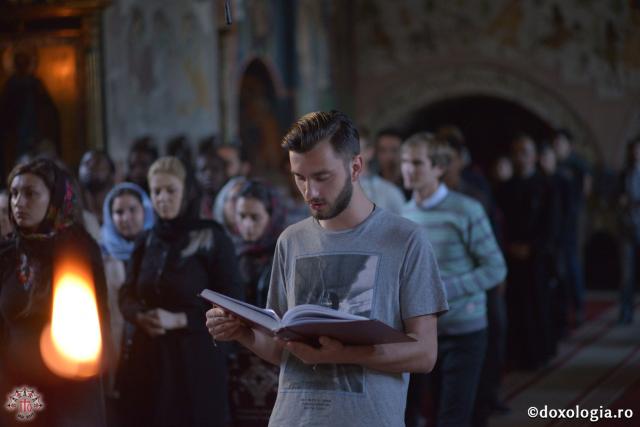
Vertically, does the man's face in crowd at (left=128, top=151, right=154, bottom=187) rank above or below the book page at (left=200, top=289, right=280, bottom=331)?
above

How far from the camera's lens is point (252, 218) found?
559 centimetres

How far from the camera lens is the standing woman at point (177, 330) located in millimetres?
5016

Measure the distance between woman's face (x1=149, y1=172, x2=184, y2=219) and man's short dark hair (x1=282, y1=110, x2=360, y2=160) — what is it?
2240 mm

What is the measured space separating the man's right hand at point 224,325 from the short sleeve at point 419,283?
49 centimetres

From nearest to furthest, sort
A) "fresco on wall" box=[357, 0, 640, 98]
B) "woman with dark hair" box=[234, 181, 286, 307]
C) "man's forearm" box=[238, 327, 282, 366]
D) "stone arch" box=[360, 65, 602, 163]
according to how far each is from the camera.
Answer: "man's forearm" box=[238, 327, 282, 366] < "woman with dark hair" box=[234, 181, 286, 307] < "fresco on wall" box=[357, 0, 640, 98] < "stone arch" box=[360, 65, 602, 163]

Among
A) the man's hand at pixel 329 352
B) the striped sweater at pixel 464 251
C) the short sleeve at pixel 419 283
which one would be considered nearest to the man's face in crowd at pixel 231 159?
the striped sweater at pixel 464 251

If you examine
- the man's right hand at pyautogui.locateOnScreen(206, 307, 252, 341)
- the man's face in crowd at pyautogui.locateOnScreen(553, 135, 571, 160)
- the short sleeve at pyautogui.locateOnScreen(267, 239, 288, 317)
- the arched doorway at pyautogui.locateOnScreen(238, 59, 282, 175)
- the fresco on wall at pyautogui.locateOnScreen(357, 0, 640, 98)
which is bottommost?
the man's right hand at pyautogui.locateOnScreen(206, 307, 252, 341)

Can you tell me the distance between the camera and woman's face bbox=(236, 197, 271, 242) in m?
5.59

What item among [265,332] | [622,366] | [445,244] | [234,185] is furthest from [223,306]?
[622,366]

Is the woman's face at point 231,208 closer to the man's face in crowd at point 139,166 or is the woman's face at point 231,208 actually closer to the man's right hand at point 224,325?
the man's face in crowd at point 139,166

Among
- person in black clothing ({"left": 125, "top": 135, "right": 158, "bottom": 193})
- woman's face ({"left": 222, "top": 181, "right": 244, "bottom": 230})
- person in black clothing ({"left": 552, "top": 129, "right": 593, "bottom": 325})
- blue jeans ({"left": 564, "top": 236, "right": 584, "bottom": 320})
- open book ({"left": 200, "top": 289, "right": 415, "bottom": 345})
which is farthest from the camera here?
blue jeans ({"left": 564, "top": 236, "right": 584, "bottom": 320})

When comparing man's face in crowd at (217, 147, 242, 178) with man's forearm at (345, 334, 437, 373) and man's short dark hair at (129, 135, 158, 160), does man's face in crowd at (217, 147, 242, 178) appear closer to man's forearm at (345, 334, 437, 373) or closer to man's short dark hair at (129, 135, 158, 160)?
man's short dark hair at (129, 135, 158, 160)

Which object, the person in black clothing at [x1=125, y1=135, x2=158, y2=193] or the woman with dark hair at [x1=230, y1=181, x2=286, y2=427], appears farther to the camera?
the person in black clothing at [x1=125, y1=135, x2=158, y2=193]

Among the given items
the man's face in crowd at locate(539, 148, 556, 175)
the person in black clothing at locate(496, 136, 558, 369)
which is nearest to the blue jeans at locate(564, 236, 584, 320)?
the man's face in crowd at locate(539, 148, 556, 175)
